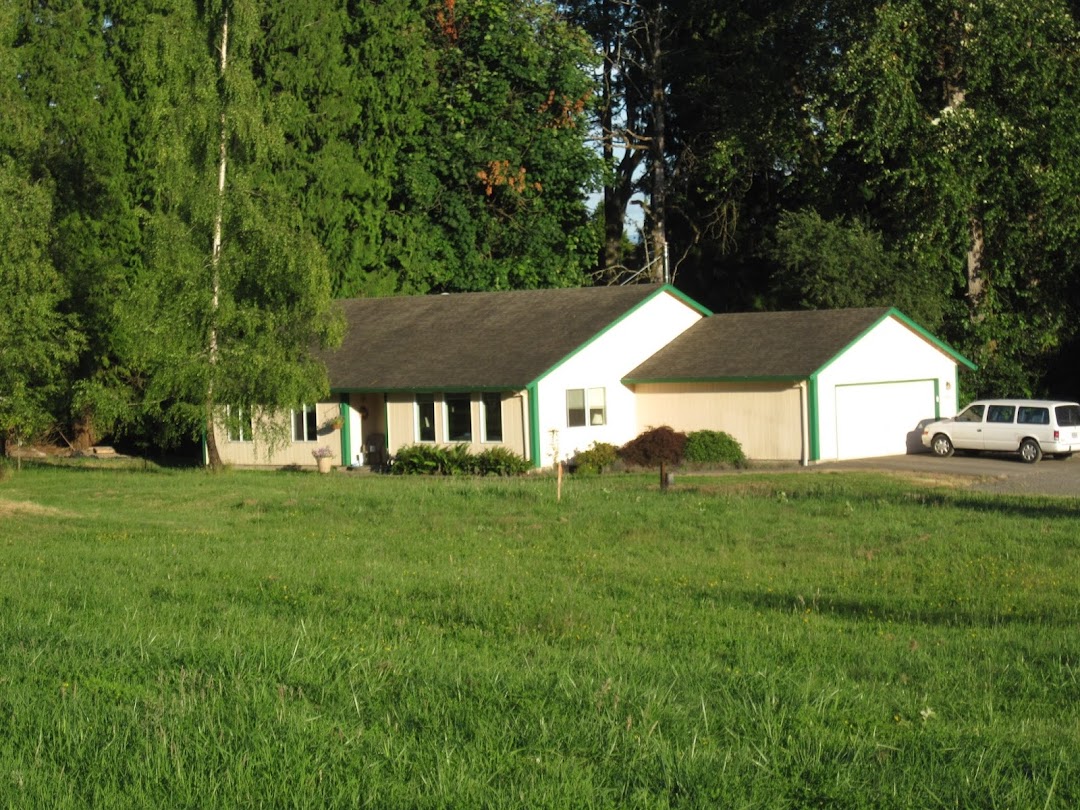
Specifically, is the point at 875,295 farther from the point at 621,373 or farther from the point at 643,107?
the point at 643,107

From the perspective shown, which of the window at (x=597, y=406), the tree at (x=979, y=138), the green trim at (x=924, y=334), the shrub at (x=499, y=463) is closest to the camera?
the shrub at (x=499, y=463)

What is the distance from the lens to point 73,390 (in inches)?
1425

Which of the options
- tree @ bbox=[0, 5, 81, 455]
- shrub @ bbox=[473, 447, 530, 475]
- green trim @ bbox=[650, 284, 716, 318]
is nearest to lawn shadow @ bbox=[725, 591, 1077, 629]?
shrub @ bbox=[473, 447, 530, 475]

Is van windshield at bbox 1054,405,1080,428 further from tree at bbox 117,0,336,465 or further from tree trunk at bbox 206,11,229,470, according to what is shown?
tree trunk at bbox 206,11,229,470

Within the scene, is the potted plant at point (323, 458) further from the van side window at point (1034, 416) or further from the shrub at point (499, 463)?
the van side window at point (1034, 416)

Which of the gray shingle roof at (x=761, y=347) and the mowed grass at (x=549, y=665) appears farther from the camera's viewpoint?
the gray shingle roof at (x=761, y=347)

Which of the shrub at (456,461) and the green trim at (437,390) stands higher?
the green trim at (437,390)

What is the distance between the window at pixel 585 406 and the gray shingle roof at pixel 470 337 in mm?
1411

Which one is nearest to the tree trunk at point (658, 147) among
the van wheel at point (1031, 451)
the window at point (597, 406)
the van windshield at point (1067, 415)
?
the window at point (597, 406)

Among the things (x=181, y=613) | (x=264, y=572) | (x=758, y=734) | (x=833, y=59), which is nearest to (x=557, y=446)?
(x=833, y=59)

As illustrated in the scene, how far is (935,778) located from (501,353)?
30084 millimetres

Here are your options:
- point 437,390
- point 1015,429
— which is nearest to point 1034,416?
point 1015,429

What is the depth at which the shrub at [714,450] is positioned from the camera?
34.8m

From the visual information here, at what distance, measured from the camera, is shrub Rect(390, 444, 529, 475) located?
112 ft
